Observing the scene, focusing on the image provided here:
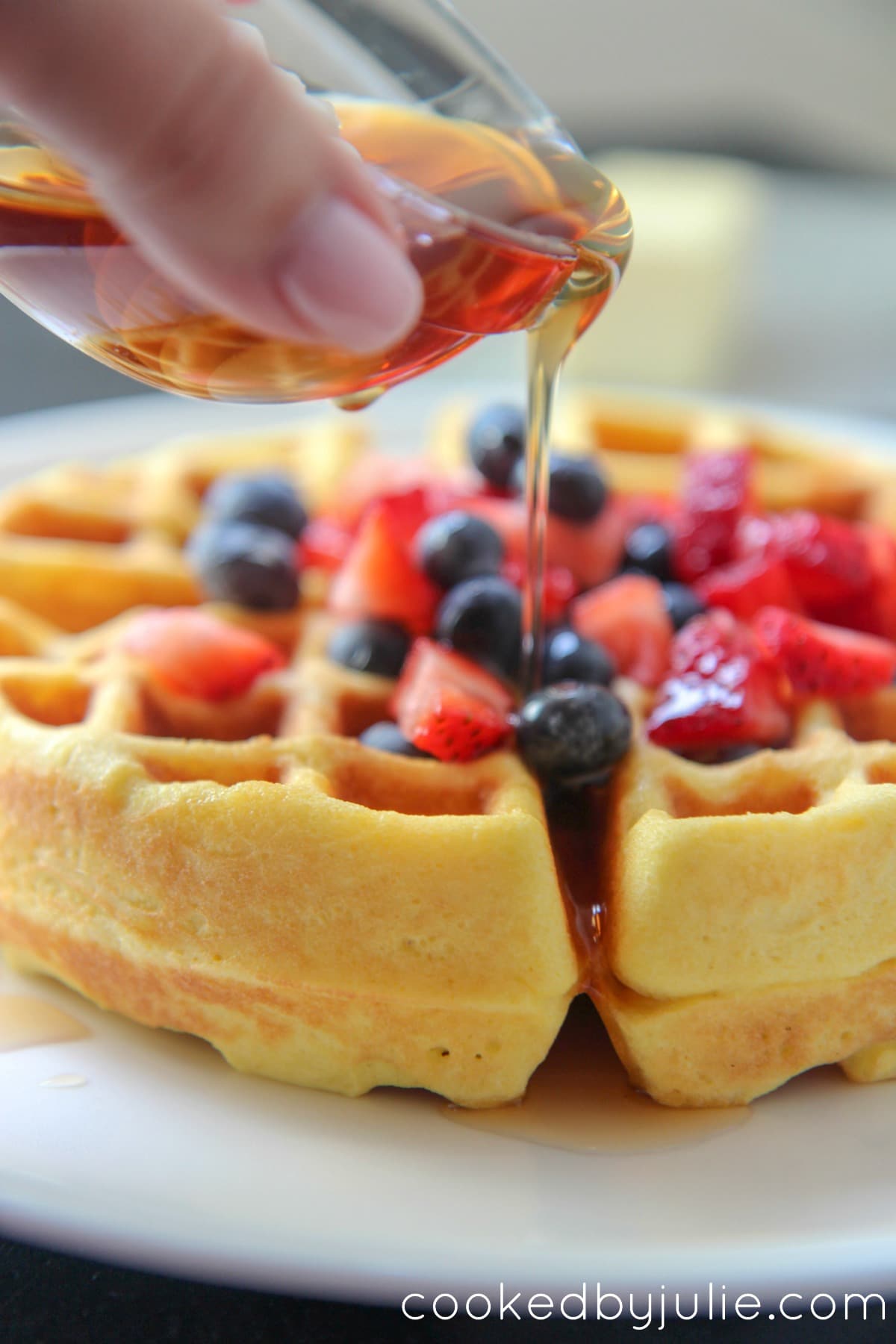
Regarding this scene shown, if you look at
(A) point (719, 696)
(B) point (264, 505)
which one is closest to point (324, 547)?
(B) point (264, 505)

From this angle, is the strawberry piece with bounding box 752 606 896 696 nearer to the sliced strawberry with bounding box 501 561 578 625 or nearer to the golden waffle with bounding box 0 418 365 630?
the sliced strawberry with bounding box 501 561 578 625

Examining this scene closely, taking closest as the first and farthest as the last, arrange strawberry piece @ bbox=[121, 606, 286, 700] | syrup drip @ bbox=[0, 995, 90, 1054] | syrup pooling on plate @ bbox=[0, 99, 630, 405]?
syrup pooling on plate @ bbox=[0, 99, 630, 405]
syrup drip @ bbox=[0, 995, 90, 1054]
strawberry piece @ bbox=[121, 606, 286, 700]

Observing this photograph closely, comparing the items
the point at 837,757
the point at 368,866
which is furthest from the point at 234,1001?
the point at 837,757

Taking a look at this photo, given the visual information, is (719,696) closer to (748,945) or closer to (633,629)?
(633,629)

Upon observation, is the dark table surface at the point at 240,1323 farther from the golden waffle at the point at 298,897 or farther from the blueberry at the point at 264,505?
the blueberry at the point at 264,505

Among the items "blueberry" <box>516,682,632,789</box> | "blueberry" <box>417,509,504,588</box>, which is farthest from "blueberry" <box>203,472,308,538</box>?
"blueberry" <box>516,682,632,789</box>

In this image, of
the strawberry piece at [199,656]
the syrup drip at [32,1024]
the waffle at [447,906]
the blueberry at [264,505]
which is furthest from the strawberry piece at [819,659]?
the syrup drip at [32,1024]
